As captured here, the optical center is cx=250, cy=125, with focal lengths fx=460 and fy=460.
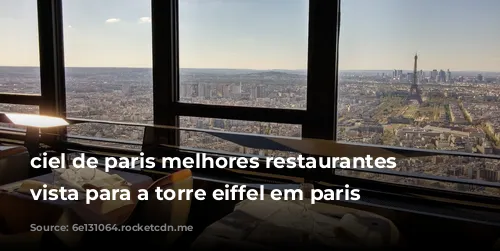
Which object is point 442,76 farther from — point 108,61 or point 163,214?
point 108,61

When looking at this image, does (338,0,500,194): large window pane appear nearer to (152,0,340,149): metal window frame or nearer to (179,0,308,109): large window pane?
(152,0,340,149): metal window frame

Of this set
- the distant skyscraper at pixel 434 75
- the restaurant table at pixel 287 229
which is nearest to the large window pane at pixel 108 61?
the restaurant table at pixel 287 229

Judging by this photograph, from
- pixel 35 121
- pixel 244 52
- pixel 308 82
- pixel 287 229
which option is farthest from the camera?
pixel 35 121

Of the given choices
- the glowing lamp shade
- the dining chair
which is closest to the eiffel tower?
the dining chair

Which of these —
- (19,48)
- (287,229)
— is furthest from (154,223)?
(19,48)

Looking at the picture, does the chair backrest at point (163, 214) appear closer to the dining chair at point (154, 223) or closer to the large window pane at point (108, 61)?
the dining chair at point (154, 223)
